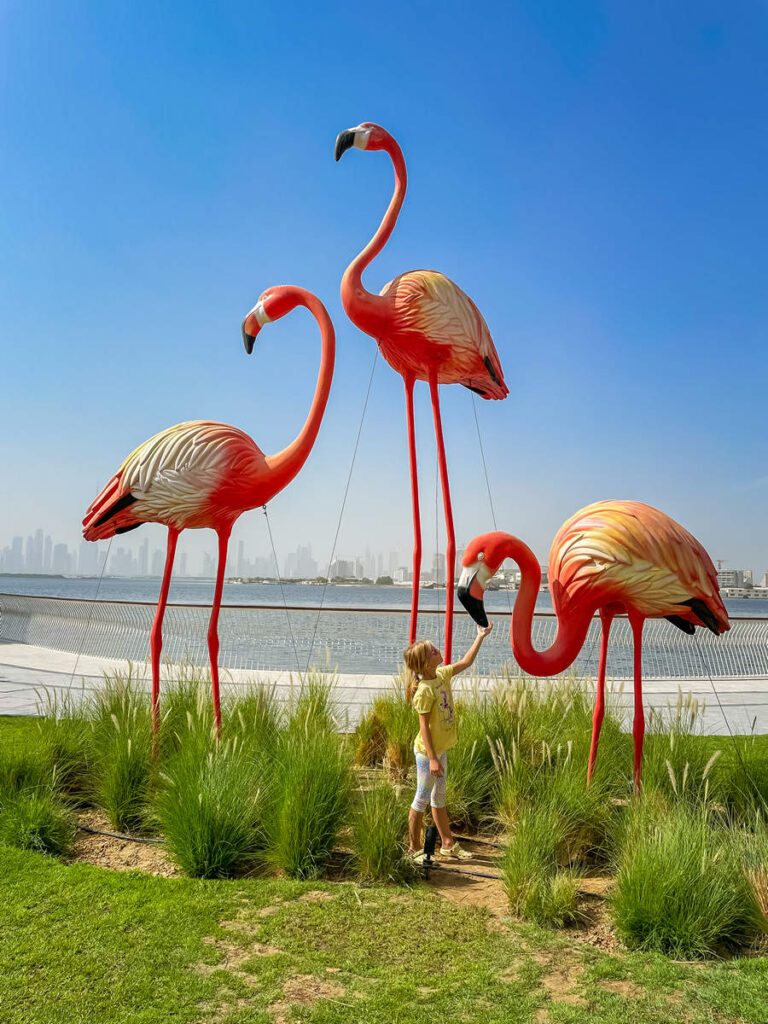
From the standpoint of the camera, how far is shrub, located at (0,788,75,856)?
4.17 m

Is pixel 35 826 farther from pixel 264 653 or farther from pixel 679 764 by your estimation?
pixel 264 653

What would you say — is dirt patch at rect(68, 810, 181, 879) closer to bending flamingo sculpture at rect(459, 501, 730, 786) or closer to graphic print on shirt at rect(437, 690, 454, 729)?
graphic print on shirt at rect(437, 690, 454, 729)

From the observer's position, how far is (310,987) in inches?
111

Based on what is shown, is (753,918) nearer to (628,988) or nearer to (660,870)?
(660,870)

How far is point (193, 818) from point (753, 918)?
9.35ft

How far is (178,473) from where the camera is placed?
17.7 feet

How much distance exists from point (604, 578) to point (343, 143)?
457 cm

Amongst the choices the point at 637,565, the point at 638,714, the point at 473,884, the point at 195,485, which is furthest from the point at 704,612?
the point at 195,485

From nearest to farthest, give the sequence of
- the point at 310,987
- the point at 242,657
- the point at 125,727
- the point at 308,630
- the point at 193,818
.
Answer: the point at 310,987 → the point at 193,818 → the point at 125,727 → the point at 242,657 → the point at 308,630

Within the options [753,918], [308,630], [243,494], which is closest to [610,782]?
[753,918]

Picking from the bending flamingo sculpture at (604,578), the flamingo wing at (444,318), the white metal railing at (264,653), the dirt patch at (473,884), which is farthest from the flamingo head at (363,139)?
the white metal railing at (264,653)

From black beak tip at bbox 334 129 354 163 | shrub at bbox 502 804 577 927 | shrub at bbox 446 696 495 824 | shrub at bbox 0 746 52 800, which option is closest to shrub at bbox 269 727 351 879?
shrub at bbox 446 696 495 824

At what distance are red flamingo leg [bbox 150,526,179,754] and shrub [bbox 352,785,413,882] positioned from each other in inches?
72.8

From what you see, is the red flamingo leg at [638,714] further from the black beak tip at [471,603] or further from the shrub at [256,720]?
the shrub at [256,720]
